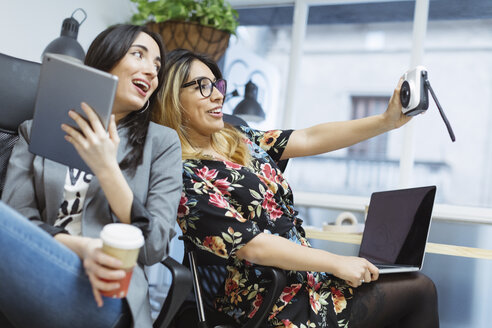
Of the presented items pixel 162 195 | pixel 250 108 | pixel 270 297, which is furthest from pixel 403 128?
pixel 162 195

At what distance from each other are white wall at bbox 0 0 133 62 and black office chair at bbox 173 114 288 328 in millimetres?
1503

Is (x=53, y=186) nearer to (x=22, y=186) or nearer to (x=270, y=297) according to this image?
(x=22, y=186)

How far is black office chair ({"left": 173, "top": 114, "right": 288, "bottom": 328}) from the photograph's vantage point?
114 cm

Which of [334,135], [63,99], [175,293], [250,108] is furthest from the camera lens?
[250,108]

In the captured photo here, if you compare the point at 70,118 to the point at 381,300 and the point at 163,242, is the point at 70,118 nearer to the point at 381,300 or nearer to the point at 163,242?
the point at 163,242

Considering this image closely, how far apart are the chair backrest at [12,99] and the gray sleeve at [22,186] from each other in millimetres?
203

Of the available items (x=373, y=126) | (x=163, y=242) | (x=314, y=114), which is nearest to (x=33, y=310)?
(x=163, y=242)

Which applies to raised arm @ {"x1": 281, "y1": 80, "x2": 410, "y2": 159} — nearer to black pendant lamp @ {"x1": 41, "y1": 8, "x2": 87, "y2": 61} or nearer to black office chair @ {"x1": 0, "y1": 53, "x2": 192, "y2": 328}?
black office chair @ {"x1": 0, "y1": 53, "x2": 192, "y2": 328}

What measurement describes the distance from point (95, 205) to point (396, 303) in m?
0.81

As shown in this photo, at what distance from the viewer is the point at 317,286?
130cm

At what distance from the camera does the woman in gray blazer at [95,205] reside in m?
0.87

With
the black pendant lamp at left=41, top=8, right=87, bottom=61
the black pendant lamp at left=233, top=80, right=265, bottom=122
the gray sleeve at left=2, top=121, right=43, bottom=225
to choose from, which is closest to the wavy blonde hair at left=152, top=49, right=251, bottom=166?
the gray sleeve at left=2, top=121, right=43, bottom=225

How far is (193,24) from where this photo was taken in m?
2.67

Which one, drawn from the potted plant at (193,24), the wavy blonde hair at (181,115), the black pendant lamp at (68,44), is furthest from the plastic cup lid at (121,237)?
the potted plant at (193,24)
